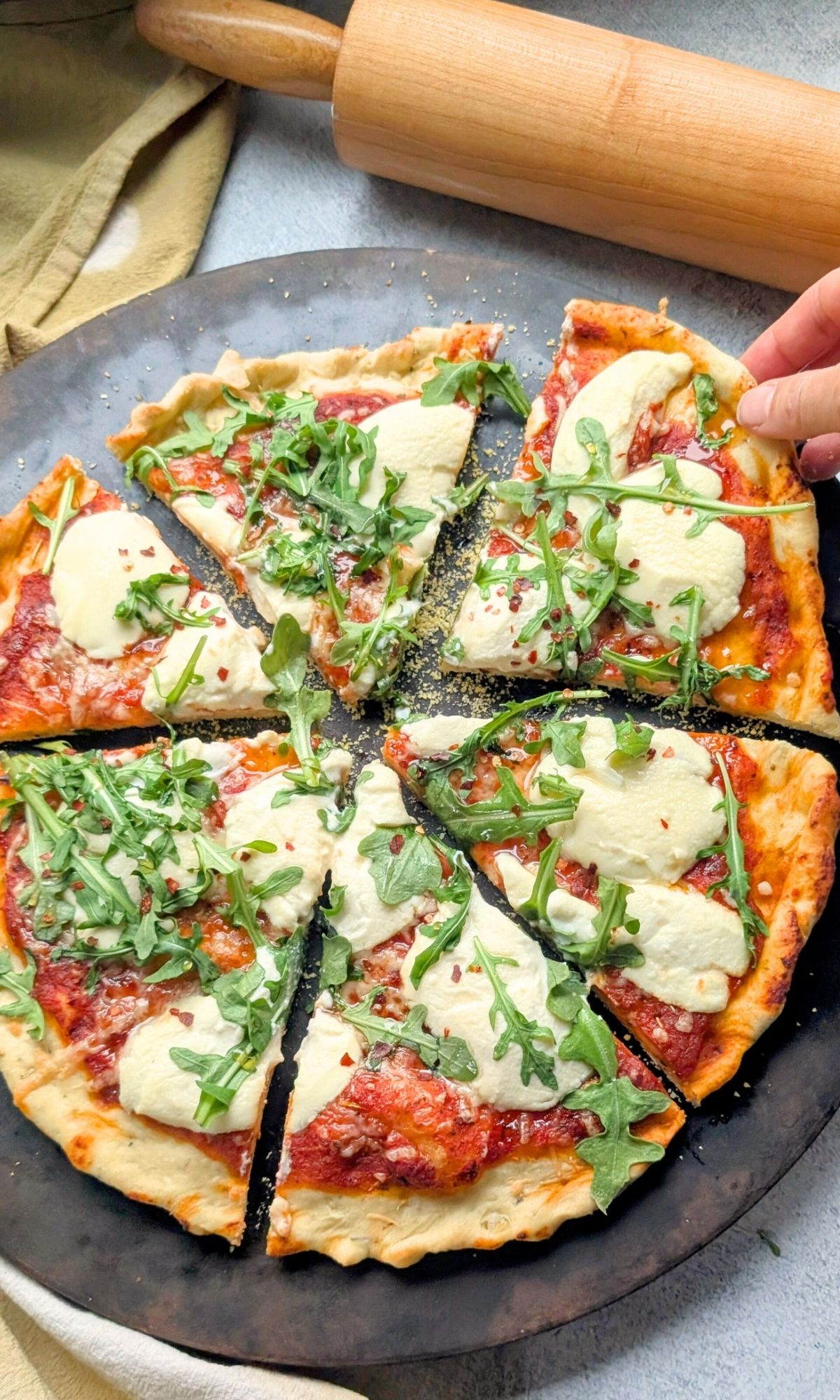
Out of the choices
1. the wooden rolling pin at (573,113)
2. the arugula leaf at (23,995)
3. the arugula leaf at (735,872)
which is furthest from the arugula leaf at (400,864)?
the wooden rolling pin at (573,113)

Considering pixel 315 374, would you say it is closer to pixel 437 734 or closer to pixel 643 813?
pixel 437 734

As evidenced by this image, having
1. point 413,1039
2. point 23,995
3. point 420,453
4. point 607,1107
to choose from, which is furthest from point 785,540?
point 23,995

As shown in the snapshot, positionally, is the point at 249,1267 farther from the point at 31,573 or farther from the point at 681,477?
the point at 681,477

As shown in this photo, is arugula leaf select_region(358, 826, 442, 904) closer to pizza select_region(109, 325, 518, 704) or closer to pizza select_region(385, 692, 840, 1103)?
pizza select_region(385, 692, 840, 1103)

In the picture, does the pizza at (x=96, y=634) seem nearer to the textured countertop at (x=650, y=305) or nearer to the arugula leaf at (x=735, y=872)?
the textured countertop at (x=650, y=305)

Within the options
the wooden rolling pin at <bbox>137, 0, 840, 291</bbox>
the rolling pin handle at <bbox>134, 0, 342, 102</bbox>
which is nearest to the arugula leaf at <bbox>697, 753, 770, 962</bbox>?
the wooden rolling pin at <bbox>137, 0, 840, 291</bbox>

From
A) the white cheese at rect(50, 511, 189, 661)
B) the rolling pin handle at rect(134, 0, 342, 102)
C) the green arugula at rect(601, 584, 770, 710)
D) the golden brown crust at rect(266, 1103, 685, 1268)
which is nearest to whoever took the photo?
the golden brown crust at rect(266, 1103, 685, 1268)
